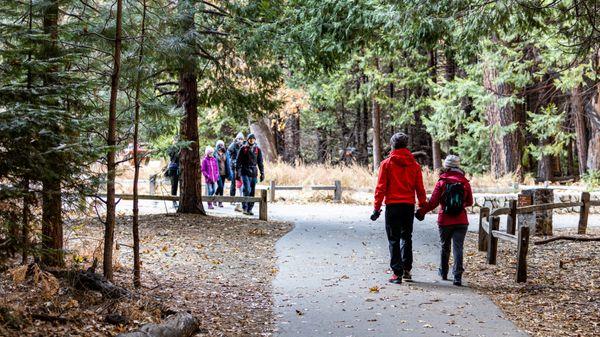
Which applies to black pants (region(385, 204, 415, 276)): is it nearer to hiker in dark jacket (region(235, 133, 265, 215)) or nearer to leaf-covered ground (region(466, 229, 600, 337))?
leaf-covered ground (region(466, 229, 600, 337))

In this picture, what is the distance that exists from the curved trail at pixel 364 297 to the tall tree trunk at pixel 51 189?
103 inches

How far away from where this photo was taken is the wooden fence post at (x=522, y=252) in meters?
8.86

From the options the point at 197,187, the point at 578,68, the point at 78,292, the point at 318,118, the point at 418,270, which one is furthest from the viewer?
the point at 318,118

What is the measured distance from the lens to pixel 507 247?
1266cm

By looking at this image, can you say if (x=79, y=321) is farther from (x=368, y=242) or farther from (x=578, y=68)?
(x=578, y=68)

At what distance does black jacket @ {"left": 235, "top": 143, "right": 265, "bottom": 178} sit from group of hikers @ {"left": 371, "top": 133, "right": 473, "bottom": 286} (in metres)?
8.38

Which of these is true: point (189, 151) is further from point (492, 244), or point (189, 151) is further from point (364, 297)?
point (364, 297)

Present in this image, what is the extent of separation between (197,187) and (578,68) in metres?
12.8

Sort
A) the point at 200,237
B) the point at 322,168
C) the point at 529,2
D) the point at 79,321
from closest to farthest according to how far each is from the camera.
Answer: the point at 79,321
the point at 529,2
the point at 200,237
the point at 322,168

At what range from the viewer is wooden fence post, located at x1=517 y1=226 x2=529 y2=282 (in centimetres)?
886

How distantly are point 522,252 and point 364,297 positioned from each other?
2609 mm

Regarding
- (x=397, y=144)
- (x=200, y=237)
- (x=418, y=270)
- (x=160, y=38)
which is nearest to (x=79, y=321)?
(x=160, y=38)

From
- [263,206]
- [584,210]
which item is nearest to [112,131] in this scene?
[263,206]

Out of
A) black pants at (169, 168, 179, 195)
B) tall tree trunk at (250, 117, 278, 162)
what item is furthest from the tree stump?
tall tree trunk at (250, 117, 278, 162)
